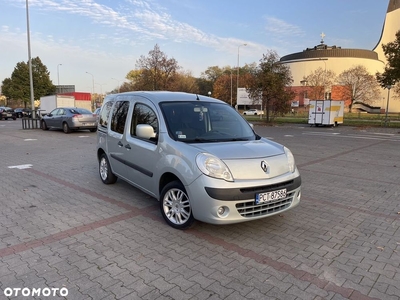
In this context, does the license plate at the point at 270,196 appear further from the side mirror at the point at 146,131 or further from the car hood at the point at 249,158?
the side mirror at the point at 146,131

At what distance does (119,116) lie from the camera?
18.1 ft

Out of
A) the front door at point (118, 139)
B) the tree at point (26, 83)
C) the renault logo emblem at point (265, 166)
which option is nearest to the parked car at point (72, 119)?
the front door at point (118, 139)

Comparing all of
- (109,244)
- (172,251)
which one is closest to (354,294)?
(172,251)

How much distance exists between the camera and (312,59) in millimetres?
85750

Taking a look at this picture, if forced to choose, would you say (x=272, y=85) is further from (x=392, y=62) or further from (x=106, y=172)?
(x=106, y=172)

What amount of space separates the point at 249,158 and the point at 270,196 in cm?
54

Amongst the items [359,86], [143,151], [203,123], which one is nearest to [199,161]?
[203,123]

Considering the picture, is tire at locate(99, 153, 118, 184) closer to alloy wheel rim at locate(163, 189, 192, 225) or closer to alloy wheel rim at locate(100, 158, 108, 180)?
alloy wheel rim at locate(100, 158, 108, 180)

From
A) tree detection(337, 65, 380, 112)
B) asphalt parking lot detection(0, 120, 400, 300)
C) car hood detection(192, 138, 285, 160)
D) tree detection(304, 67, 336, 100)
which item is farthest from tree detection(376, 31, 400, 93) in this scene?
tree detection(337, 65, 380, 112)

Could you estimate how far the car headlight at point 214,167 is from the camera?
357 centimetres

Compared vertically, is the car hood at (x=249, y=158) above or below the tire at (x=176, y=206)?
above

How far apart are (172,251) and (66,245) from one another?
1310mm

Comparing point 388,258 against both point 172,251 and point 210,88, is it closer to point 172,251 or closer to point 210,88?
point 172,251

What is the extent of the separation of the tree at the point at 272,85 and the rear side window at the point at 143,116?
23.3m
